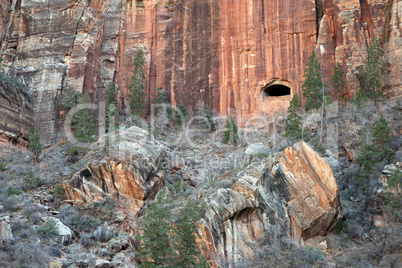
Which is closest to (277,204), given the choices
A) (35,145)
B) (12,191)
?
(12,191)

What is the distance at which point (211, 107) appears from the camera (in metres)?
42.7

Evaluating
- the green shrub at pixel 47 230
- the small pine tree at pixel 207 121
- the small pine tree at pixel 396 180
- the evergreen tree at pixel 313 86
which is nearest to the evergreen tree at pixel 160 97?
the small pine tree at pixel 207 121

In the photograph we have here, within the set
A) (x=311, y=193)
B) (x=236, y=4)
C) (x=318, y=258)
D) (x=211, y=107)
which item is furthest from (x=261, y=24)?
(x=318, y=258)

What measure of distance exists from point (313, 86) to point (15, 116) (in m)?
24.5

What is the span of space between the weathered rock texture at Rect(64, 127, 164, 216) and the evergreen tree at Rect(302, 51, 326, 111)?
14343 millimetres

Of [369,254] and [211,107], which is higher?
[211,107]

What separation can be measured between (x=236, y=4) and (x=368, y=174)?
23.0m

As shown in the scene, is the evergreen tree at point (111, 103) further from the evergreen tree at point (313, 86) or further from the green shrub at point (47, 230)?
the evergreen tree at point (313, 86)

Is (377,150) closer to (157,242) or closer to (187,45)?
(157,242)

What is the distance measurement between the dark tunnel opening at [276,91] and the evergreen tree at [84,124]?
15446 mm

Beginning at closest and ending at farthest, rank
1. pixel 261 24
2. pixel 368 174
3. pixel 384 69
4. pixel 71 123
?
pixel 368 174 → pixel 384 69 → pixel 71 123 → pixel 261 24

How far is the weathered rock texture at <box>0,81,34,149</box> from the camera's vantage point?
37.9 meters

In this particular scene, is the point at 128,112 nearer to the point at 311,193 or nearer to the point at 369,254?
the point at 311,193

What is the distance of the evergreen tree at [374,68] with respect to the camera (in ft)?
118
